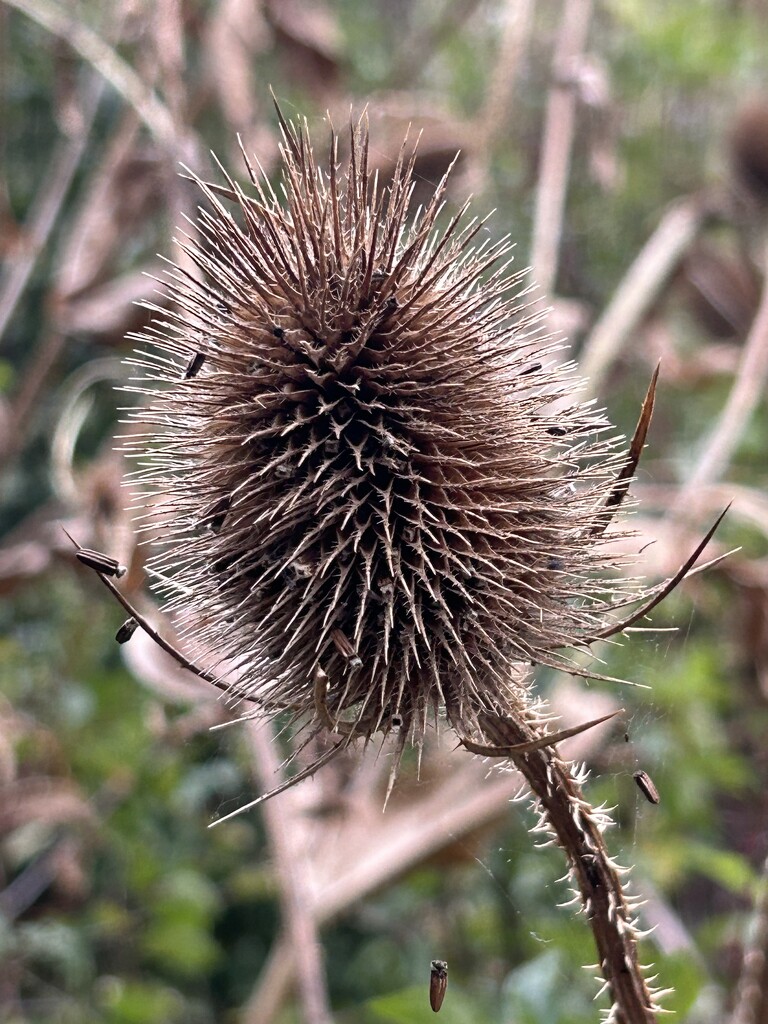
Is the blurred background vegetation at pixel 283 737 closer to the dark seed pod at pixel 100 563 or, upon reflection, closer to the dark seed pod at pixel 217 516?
the dark seed pod at pixel 217 516

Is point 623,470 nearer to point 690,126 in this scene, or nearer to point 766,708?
point 766,708

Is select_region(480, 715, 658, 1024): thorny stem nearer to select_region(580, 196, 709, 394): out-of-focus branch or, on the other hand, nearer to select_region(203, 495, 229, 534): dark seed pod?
select_region(203, 495, 229, 534): dark seed pod

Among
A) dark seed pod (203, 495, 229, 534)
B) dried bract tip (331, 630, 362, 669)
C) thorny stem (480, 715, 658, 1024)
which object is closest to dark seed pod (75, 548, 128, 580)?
dark seed pod (203, 495, 229, 534)

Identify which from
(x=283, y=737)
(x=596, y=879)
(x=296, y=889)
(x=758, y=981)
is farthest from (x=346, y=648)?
(x=296, y=889)

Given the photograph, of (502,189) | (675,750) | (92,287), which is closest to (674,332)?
(502,189)

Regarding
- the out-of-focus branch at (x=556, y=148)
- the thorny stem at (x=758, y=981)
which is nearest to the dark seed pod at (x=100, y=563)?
the thorny stem at (x=758, y=981)

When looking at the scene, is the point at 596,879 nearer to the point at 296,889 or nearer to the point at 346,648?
the point at 346,648
